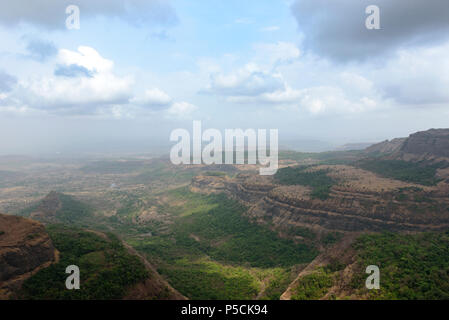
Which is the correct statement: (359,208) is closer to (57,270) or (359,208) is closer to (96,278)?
(96,278)

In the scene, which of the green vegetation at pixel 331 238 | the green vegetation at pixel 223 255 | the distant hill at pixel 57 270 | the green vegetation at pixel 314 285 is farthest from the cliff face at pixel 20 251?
the green vegetation at pixel 331 238

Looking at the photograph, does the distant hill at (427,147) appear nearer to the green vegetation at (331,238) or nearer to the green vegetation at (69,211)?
the green vegetation at (331,238)

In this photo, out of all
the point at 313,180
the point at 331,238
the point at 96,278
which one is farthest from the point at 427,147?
the point at 96,278

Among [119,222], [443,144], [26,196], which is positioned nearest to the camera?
[443,144]

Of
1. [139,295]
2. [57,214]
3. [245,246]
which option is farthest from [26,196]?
[139,295]
